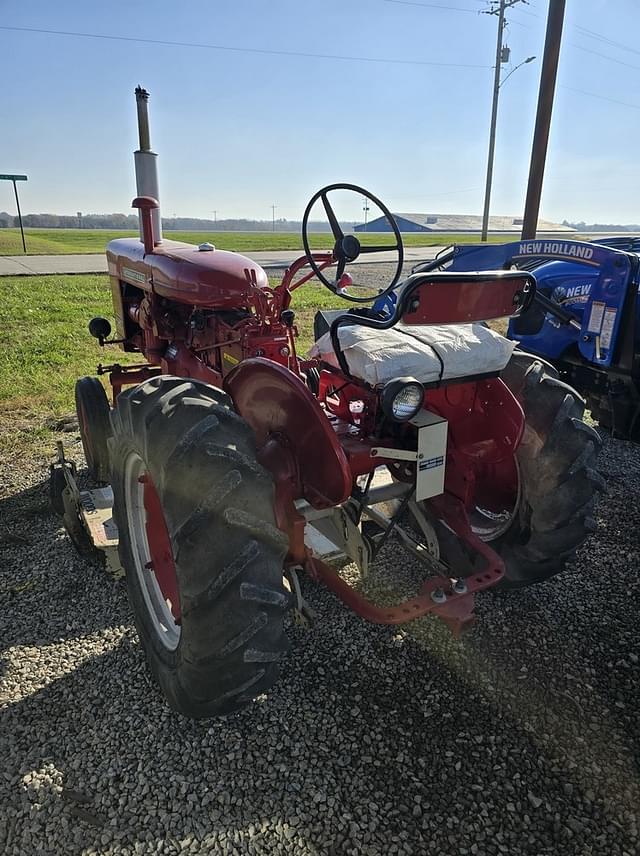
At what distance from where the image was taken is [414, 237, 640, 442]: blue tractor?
3.95 metres

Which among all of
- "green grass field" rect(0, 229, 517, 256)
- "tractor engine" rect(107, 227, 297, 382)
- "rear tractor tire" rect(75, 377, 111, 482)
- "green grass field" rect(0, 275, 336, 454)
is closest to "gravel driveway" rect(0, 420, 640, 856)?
"rear tractor tire" rect(75, 377, 111, 482)

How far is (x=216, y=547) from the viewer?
1711 millimetres

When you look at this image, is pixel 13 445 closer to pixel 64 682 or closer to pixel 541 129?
pixel 64 682

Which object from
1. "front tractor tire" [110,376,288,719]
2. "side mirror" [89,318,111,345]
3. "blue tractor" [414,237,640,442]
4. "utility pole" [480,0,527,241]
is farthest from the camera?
"utility pole" [480,0,527,241]

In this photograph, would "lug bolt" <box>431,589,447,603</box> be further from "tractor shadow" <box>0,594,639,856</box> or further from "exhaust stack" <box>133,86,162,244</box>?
"exhaust stack" <box>133,86,162,244</box>

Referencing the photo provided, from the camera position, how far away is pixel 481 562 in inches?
Answer: 94.3

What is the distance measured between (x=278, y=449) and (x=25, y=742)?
1.28 m

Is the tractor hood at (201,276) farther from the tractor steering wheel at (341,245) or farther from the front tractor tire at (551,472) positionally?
the front tractor tire at (551,472)

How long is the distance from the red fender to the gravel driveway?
2.57ft

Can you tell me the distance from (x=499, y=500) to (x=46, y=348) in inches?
252

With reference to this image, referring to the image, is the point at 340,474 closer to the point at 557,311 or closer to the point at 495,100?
the point at 557,311

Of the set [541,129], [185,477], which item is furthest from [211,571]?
[541,129]

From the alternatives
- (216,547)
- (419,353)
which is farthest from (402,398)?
(216,547)

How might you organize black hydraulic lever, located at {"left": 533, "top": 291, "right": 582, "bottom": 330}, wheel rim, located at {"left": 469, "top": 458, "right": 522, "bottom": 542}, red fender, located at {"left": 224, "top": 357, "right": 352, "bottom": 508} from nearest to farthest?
red fender, located at {"left": 224, "top": 357, "right": 352, "bottom": 508} → wheel rim, located at {"left": 469, "top": 458, "right": 522, "bottom": 542} → black hydraulic lever, located at {"left": 533, "top": 291, "right": 582, "bottom": 330}
